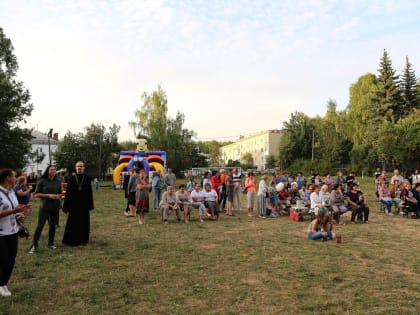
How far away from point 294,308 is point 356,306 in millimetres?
768

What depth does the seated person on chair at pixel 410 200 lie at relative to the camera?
1289cm

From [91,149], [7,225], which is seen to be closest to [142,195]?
[7,225]

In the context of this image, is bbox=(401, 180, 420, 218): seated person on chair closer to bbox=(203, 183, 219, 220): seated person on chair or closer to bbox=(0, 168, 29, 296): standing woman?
bbox=(203, 183, 219, 220): seated person on chair

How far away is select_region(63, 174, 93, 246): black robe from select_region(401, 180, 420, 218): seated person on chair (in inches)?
425

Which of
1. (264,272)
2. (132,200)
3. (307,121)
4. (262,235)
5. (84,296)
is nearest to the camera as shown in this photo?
(84,296)

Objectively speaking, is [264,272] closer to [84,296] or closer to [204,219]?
[84,296]

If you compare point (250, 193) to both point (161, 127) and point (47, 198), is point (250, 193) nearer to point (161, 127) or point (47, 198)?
point (47, 198)

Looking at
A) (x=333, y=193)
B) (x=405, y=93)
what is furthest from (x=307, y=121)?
(x=333, y=193)

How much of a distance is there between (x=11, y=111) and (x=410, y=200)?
89.5 feet

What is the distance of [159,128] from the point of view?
1804 inches

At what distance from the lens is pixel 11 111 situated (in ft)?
92.5

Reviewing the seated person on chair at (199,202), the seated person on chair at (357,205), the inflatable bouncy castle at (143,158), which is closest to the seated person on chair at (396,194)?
the seated person on chair at (357,205)

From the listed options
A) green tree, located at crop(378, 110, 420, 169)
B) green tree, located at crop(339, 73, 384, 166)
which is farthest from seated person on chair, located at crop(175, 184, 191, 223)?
green tree, located at crop(339, 73, 384, 166)

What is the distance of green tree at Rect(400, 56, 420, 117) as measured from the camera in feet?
123
